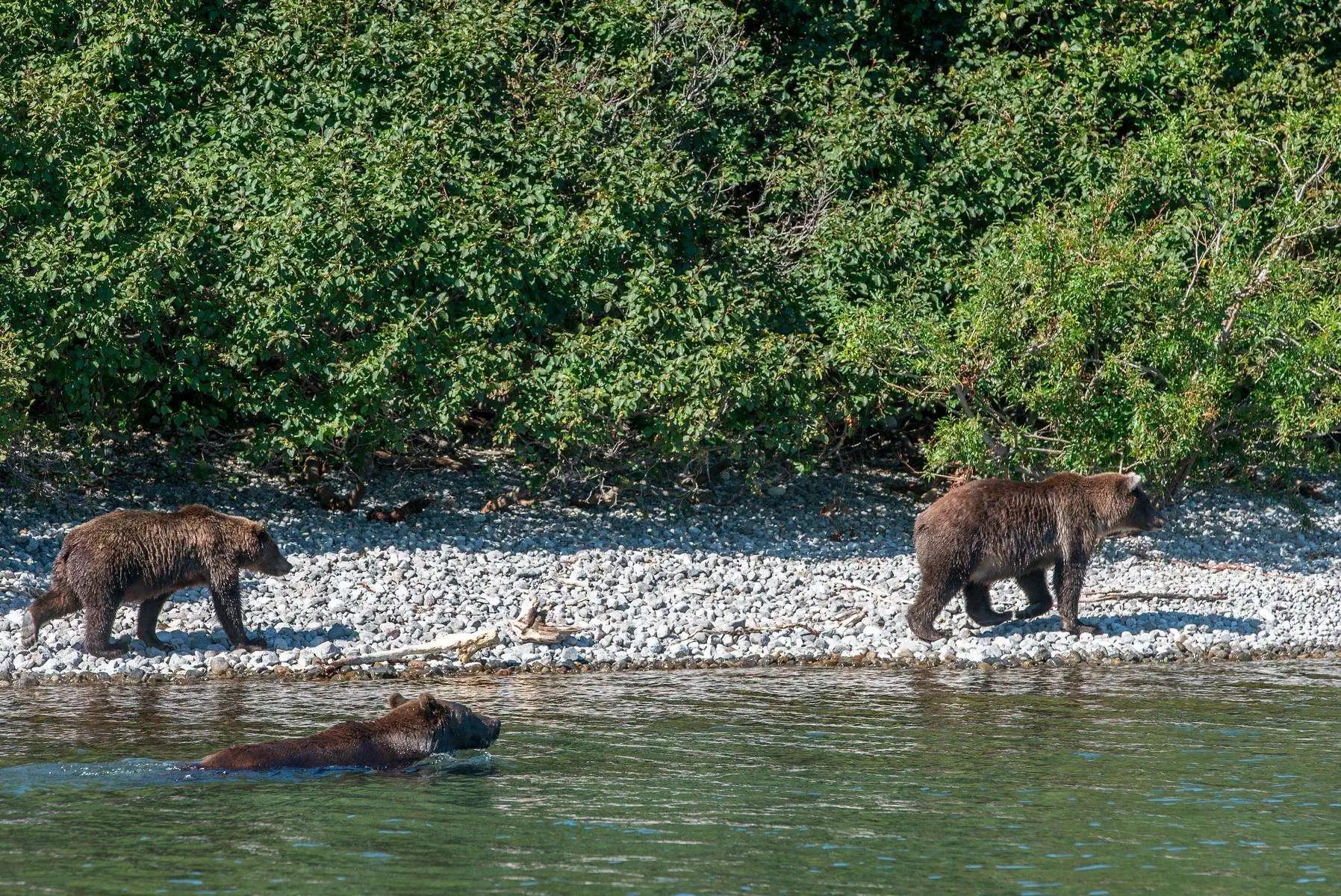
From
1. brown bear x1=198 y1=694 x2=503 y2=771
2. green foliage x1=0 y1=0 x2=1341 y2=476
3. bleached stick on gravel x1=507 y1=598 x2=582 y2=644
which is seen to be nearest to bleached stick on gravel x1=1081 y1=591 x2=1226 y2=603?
green foliage x1=0 y1=0 x2=1341 y2=476

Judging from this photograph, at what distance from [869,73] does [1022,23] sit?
210 cm

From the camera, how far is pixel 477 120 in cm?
1970

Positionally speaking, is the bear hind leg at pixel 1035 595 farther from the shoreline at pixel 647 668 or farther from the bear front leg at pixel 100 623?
the bear front leg at pixel 100 623

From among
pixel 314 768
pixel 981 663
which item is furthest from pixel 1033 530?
pixel 314 768

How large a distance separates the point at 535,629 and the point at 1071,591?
502 cm

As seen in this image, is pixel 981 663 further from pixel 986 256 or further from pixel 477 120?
pixel 477 120

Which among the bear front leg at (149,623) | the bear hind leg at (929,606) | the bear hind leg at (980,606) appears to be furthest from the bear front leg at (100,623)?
the bear hind leg at (980,606)

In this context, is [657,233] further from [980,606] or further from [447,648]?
[447,648]

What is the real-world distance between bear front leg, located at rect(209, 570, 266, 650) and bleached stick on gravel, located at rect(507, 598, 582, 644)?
2.16 m

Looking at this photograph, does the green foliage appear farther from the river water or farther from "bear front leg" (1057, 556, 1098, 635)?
the river water

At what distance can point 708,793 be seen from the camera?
9.83 m

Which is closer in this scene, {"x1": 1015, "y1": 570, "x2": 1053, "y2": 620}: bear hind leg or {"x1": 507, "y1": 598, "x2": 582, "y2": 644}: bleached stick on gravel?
{"x1": 507, "y1": 598, "x2": 582, "y2": 644}: bleached stick on gravel

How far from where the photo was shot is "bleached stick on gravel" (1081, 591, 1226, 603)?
1661 cm

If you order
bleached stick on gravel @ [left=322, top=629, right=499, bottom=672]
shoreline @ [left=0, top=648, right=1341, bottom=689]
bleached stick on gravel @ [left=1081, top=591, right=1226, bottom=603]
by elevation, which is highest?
bleached stick on gravel @ [left=1081, top=591, right=1226, bottom=603]
